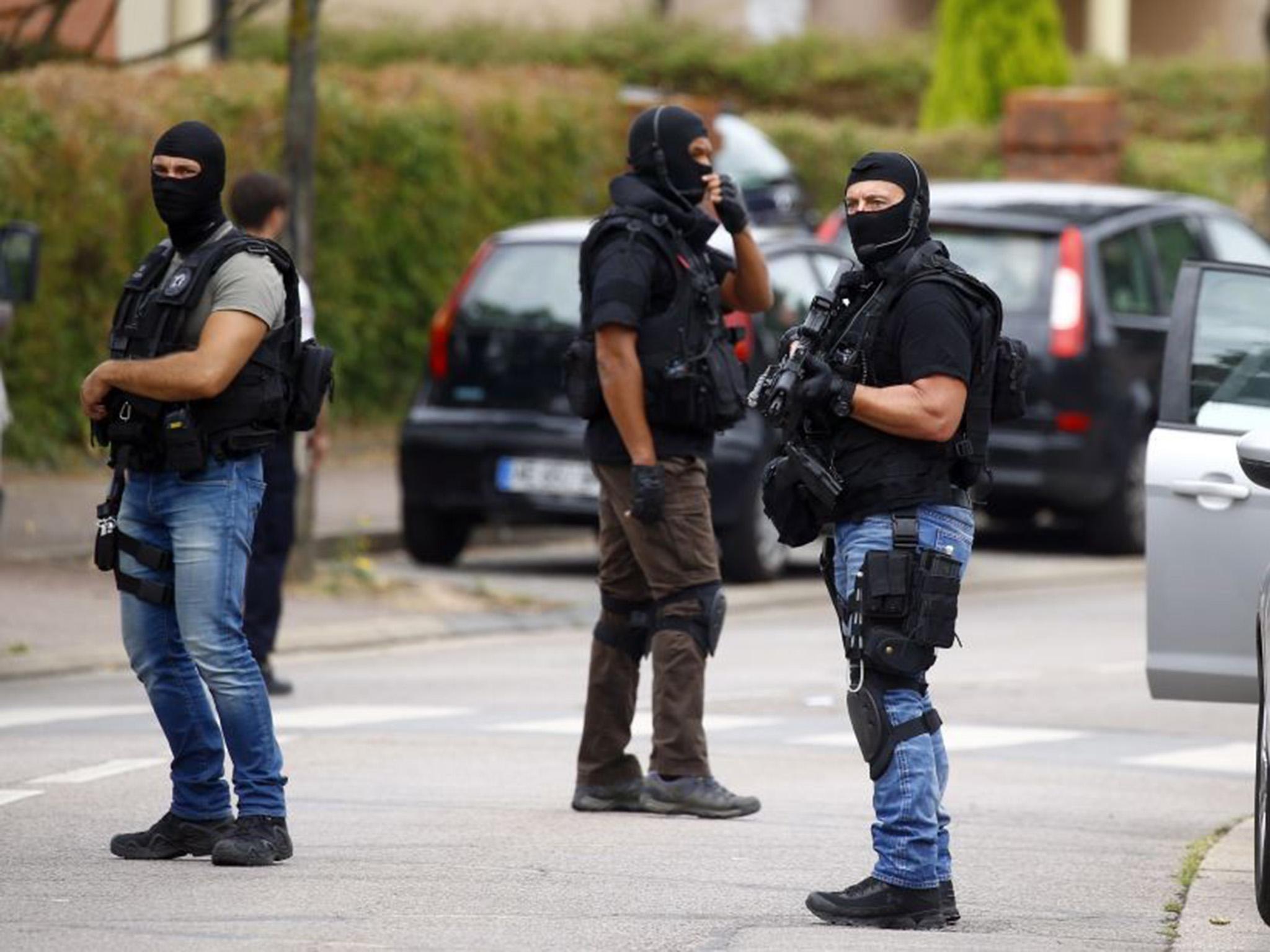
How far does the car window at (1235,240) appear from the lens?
16.6 m

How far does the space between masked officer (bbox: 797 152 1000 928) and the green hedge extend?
33.3 feet

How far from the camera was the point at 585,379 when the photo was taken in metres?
8.05

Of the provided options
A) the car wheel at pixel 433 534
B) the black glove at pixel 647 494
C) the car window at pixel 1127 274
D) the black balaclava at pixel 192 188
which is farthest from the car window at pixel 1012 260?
the black balaclava at pixel 192 188

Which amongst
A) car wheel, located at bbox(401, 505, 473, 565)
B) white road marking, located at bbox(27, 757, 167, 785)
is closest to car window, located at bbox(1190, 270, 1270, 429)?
white road marking, located at bbox(27, 757, 167, 785)

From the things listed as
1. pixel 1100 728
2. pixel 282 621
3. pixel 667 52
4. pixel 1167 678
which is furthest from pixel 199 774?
pixel 667 52

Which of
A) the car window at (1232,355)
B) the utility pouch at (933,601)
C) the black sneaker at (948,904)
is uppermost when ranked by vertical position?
the car window at (1232,355)

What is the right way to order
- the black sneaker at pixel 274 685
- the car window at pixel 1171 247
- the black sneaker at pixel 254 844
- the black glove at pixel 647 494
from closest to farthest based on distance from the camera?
the black sneaker at pixel 254 844 < the black glove at pixel 647 494 < the black sneaker at pixel 274 685 < the car window at pixel 1171 247

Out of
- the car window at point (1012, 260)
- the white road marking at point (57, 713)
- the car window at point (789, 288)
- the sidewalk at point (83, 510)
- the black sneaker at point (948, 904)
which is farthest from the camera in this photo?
the car window at point (1012, 260)

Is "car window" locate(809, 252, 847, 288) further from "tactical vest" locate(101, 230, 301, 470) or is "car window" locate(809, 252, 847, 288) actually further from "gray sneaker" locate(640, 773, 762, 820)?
"tactical vest" locate(101, 230, 301, 470)

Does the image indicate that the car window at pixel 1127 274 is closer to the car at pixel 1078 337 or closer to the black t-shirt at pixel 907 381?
the car at pixel 1078 337

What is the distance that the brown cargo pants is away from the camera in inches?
316

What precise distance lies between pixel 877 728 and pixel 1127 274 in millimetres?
9707

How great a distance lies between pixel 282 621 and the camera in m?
12.7

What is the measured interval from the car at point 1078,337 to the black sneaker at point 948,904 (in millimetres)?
8511
